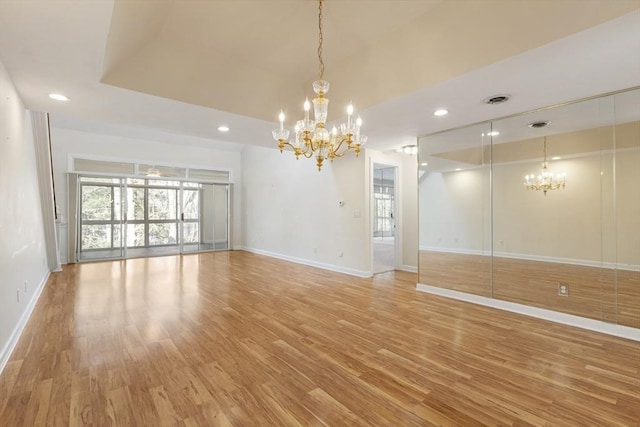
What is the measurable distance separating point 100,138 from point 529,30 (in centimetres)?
933

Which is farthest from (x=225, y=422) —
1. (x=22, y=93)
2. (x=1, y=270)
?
(x=22, y=93)

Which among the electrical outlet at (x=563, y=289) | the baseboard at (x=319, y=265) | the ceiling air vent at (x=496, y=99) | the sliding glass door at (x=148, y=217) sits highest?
the ceiling air vent at (x=496, y=99)

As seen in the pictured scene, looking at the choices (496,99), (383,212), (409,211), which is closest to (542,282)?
(496,99)

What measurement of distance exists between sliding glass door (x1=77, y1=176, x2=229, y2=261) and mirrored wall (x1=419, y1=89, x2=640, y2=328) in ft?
23.5

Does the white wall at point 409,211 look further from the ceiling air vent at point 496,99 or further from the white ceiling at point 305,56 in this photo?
the ceiling air vent at point 496,99

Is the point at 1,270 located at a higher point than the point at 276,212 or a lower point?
lower

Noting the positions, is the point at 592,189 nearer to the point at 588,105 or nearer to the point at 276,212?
the point at 588,105

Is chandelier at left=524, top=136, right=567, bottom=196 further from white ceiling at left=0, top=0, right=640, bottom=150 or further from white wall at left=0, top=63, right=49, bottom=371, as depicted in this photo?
white wall at left=0, top=63, right=49, bottom=371

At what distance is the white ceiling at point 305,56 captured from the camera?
6.99 feet

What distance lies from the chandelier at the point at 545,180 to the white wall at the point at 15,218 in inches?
235

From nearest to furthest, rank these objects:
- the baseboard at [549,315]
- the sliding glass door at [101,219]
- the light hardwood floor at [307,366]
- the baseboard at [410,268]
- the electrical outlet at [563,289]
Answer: the light hardwood floor at [307,366] → the baseboard at [549,315] → the electrical outlet at [563,289] → the baseboard at [410,268] → the sliding glass door at [101,219]

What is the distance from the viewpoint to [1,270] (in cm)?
251

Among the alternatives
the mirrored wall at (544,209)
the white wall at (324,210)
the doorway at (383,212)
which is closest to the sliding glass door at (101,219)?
the white wall at (324,210)

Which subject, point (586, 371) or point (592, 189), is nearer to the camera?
point (586, 371)
